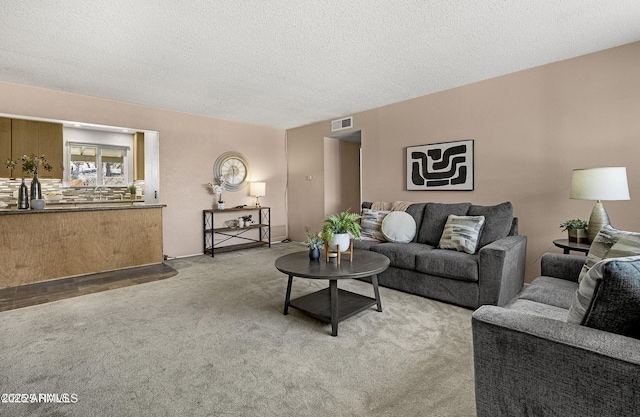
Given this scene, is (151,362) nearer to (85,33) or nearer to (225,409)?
(225,409)

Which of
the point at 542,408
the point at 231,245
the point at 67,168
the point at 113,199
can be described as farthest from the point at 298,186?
the point at 542,408

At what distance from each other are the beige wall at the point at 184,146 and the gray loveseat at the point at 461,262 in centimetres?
313

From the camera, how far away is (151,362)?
2014mm

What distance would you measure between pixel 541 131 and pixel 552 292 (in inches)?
86.8

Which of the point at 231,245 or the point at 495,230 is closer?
the point at 495,230

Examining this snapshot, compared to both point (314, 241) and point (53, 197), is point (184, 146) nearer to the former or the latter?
point (53, 197)

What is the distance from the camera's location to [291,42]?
9.28 feet

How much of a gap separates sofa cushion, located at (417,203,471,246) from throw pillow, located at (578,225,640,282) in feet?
5.62

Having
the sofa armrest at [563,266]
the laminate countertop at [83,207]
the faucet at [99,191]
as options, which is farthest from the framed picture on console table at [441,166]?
the faucet at [99,191]

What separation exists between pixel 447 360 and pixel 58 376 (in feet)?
7.75

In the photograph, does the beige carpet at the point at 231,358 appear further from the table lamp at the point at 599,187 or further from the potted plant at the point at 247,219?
the potted plant at the point at 247,219

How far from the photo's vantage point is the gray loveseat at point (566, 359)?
918 mm

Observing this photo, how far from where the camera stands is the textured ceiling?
234cm

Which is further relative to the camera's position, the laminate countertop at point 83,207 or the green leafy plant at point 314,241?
the laminate countertop at point 83,207
